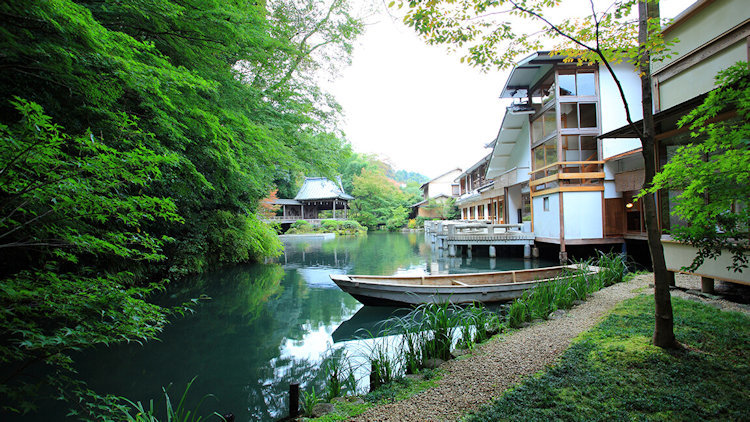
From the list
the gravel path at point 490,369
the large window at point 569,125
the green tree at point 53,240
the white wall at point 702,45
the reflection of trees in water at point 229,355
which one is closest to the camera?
the green tree at point 53,240

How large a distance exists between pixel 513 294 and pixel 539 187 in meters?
8.43

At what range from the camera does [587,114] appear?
1300 cm

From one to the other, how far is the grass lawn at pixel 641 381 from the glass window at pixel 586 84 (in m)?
10.8

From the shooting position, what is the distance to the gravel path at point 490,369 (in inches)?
104

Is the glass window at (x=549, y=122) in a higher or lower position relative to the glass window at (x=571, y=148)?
higher

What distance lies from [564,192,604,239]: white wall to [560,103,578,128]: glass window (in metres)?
3.01

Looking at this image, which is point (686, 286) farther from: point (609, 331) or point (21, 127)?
point (21, 127)

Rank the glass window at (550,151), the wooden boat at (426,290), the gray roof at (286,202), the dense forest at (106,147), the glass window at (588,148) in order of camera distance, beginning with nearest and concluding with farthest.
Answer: the dense forest at (106,147), the wooden boat at (426,290), the glass window at (588,148), the glass window at (550,151), the gray roof at (286,202)

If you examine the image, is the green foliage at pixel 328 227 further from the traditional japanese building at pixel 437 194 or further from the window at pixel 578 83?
the window at pixel 578 83

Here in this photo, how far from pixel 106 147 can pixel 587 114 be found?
588 inches

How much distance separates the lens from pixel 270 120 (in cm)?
794

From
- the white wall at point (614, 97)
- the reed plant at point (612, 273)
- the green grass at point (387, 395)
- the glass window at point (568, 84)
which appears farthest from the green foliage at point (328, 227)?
the green grass at point (387, 395)

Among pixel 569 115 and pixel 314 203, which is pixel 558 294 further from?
pixel 314 203

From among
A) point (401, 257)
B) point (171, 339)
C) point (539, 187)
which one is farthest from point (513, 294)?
point (401, 257)
